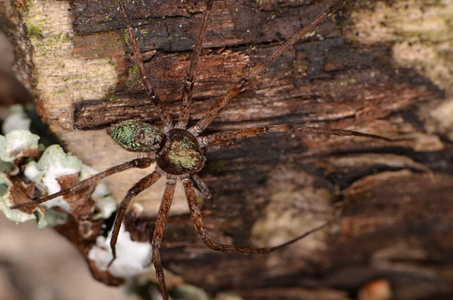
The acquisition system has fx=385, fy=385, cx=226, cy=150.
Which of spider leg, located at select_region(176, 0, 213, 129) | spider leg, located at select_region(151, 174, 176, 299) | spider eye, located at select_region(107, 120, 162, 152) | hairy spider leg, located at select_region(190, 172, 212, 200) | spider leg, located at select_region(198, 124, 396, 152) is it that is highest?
spider leg, located at select_region(176, 0, 213, 129)

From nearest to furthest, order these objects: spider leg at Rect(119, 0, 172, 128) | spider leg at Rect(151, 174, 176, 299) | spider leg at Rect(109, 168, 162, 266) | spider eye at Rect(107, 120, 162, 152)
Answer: spider leg at Rect(119, 0, 172, 128), spider eye at Rect(107, 120, 162, 152), spider leg at Rect(109, 168, 162, 266), spider leg at Rect(151, 174, 176, 299)

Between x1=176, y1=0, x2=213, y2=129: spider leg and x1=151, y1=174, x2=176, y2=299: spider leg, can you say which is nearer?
x1=176, y1=0, x2=213, y2=129: spider leg

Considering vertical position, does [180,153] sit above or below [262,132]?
below

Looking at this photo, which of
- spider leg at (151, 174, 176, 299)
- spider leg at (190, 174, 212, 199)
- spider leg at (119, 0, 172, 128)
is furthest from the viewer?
spider leg at (190, 174, 212, 199)

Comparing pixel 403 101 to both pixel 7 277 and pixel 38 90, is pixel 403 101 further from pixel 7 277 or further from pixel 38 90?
pixel 7 277

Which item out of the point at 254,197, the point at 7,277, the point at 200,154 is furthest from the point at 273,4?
the point at 7,277

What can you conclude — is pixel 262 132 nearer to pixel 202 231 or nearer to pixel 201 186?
pixel 201 186

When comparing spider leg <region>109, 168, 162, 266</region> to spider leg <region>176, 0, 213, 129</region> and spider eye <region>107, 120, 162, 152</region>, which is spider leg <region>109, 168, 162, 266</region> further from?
spider leg <region>176, 0, 213, 129</region>

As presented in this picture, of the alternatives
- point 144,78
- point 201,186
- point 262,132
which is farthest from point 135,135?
point 262,132

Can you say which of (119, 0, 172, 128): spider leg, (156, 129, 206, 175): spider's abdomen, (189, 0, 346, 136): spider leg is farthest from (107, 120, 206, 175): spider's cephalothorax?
(189, 0, 346, 136): spider leg
